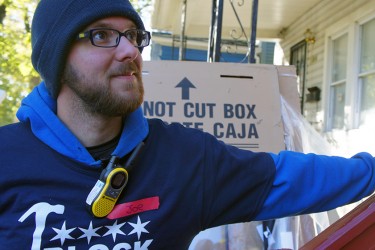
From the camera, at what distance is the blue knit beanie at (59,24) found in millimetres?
1416

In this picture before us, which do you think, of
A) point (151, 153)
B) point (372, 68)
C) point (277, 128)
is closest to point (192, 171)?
point (151, 153)

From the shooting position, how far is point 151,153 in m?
1.48

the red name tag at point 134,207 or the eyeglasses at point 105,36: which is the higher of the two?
the eyeglasses at point 105,36

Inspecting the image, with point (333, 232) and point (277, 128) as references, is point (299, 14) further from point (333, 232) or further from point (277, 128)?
point (333, 232)

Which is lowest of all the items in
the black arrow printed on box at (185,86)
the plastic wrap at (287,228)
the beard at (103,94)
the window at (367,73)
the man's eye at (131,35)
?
the plastic wrap at (287,228)

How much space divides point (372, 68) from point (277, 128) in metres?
3.27

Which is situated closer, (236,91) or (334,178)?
(334,178)

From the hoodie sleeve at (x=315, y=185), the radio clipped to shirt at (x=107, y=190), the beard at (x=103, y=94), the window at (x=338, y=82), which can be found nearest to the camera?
the radio clipped to shirt at (x=107, y=190)

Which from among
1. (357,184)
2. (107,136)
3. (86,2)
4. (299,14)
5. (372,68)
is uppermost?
(299,14)

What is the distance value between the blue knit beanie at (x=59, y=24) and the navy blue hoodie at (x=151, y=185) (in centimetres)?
12

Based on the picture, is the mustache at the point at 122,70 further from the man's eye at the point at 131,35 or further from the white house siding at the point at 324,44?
the white house siding at the point at 324,44

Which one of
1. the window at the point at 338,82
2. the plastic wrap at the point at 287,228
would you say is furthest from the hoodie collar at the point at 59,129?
the window at the point at 338,82

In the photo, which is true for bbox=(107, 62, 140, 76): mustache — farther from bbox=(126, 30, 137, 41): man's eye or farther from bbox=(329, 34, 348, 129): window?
bbox=(329, 34, 348, 129): window

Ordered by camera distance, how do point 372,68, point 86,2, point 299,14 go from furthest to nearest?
point 299,14
point 372,68
point 86,2
